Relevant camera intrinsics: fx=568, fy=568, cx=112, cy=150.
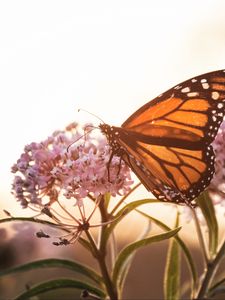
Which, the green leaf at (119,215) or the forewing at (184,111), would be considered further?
the forewing at (184,111)

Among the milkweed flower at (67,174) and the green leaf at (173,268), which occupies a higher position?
the milkweed flower at (67,174)

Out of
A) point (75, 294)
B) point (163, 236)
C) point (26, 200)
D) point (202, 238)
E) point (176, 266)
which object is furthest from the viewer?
point (75, 294)

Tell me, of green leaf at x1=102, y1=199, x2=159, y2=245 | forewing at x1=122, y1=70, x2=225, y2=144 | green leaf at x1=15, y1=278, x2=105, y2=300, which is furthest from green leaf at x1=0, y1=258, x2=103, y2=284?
forewing at x1=122, y1=70, x2=225, y2=144

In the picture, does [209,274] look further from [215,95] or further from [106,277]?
[215,95]

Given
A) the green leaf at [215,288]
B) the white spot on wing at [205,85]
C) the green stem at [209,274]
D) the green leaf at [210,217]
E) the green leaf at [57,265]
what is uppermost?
the white spot on wing at [205,85]

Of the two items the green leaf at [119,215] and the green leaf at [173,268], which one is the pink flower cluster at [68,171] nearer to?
the green leaf at [119,215]

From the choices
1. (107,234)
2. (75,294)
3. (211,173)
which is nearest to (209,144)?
(211,173)

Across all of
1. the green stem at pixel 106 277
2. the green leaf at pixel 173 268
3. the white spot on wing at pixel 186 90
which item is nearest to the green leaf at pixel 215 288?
the green leaf at pixel 173 268

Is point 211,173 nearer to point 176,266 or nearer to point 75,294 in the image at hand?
point 176,266
